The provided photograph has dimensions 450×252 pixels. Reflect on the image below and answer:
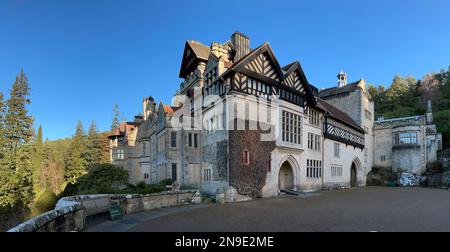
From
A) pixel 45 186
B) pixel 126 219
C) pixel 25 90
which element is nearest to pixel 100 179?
pixel 126 219

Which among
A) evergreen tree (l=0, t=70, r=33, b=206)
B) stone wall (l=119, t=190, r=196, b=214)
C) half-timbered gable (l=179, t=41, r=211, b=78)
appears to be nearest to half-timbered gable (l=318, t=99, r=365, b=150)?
half-timbered gable (l=179, t=41, r=211, b=78)

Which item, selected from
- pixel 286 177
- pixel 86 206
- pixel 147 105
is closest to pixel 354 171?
pixel 286 177

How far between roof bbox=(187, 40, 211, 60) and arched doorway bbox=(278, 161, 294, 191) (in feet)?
38.6

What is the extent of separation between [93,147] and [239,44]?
126ft

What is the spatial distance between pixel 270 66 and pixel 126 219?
13.4 m

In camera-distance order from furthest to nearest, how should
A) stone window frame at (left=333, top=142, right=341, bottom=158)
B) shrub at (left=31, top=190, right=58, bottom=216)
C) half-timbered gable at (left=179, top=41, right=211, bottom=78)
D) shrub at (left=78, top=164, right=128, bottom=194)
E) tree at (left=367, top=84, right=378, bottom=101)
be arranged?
tree at (left=367, top=84, right=378, bottom=101), shrub at (left=31, top=190, right=58, bottom=216), stone window frame at (left=333, top=142, right=341, bottom=158), half-timbered gable at (left=179, top=41, right=211, bottom=78), shrub at (left=78, top=164, right=128, bottom=194)

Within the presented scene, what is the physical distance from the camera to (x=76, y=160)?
44.8m

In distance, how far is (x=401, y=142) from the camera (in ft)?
121

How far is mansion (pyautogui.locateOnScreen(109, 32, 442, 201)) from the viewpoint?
1623 centimetres

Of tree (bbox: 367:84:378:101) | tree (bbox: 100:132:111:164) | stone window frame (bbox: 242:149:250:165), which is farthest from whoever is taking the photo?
tree (bbox: 367:84:378:101)

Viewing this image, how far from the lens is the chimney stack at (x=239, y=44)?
72.2 feet

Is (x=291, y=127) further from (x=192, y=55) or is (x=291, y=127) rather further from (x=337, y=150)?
(x=192, y=55)

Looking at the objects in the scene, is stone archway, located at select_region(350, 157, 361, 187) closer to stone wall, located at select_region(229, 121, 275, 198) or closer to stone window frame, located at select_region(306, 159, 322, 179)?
stone window frame, located at select_region(306, 159, 322, 179)
